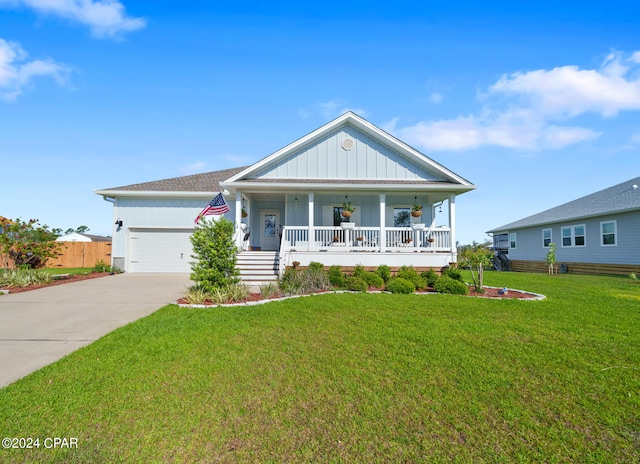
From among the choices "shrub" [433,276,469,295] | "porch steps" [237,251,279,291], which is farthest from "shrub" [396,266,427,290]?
"porch steps" [237,251,279,291]

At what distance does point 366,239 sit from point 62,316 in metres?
9.71

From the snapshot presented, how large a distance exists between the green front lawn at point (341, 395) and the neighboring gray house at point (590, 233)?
1510cm

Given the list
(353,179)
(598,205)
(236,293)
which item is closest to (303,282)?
(236,293)

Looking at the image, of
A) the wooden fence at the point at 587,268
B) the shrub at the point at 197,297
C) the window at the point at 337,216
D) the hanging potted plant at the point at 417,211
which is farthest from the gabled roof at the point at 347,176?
the wooden fence at the point at 587,268

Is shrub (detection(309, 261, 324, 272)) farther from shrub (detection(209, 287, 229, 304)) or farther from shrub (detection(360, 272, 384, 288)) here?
shrub (detection(209, 287, 229, 304))

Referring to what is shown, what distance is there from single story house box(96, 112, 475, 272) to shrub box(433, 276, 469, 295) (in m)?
2.30

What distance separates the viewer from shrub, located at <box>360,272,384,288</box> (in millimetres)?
10070

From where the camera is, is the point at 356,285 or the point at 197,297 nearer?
the point at 197,297

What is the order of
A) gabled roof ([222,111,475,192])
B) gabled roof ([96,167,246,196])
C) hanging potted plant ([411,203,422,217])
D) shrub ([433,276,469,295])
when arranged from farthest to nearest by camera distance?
gabled roof ([96,167,246,196]) → hanging potted plant ([411,203,422,217]) → gabled roof ([222,111,475,192]) → shrub ([433,276,469,295])

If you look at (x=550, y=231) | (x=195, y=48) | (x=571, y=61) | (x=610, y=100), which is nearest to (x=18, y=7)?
(x=195, y=48)

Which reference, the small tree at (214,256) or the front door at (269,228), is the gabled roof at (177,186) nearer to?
the front door at (269,228)

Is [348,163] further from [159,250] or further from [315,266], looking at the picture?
[159,250]

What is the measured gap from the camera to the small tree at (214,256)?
28.2 ft

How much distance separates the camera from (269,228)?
1559 cm
